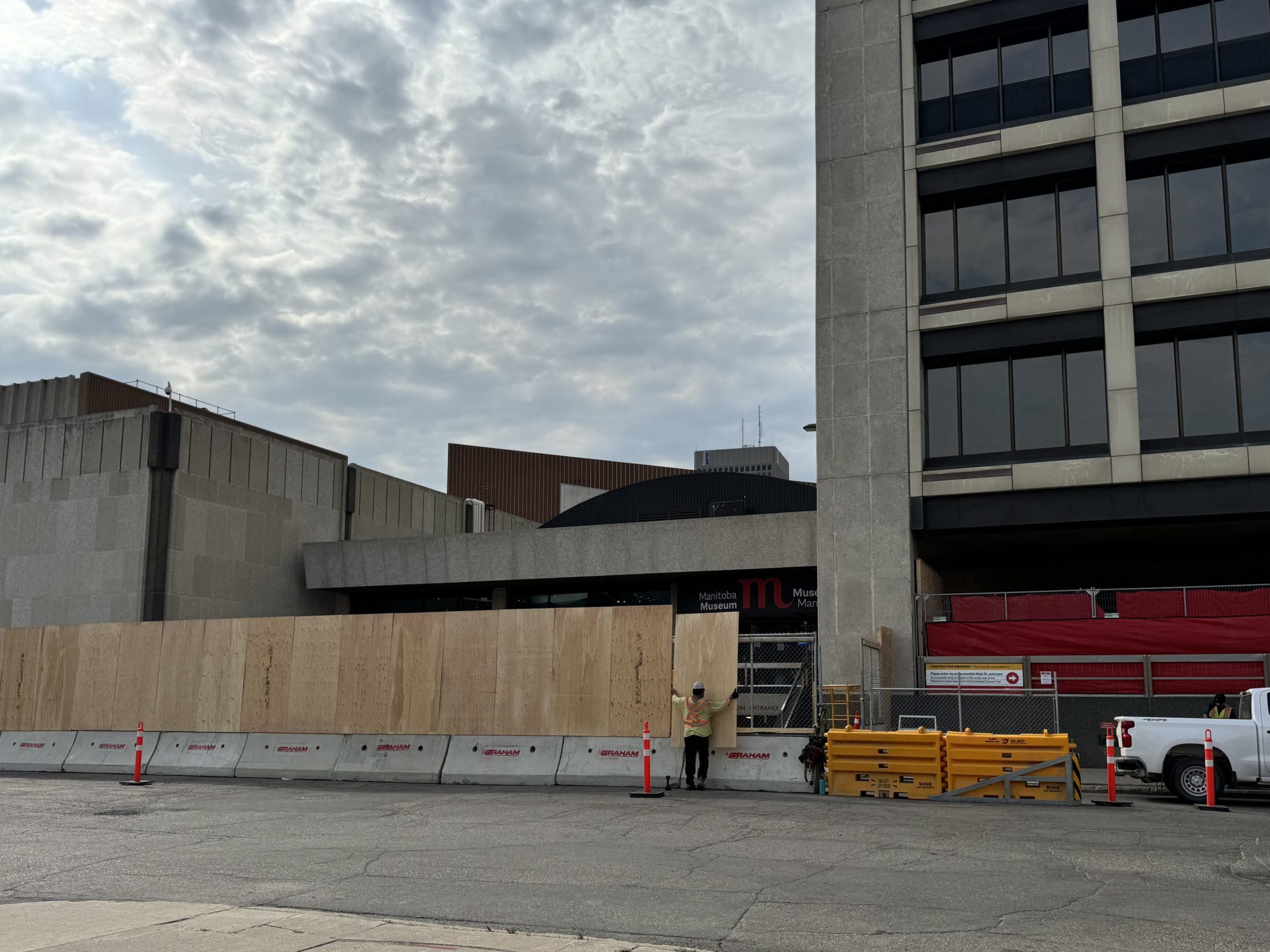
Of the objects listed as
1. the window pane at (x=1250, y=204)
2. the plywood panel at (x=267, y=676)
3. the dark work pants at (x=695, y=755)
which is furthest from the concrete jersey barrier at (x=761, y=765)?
the window pane at (x=1250, y=204)

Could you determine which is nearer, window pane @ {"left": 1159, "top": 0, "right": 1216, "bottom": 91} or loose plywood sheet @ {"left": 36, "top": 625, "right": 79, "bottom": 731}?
window pane @ {"left": 1159, "top": 0, "right": 1216, "bottom": 91}

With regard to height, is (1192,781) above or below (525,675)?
below

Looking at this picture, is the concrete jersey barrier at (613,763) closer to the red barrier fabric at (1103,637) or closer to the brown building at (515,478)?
the red barrier fabric at (1103,637)

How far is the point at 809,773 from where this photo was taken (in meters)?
18.4

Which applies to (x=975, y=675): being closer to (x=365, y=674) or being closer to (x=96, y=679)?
(x=365, y=674)

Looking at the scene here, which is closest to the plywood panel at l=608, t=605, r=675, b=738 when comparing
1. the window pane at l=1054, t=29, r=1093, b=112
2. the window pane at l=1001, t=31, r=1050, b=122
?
the window pane at l=1001, t=31, r=1050, b=122

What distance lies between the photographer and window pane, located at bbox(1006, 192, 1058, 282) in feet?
86.4

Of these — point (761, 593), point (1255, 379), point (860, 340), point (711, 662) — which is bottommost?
point (711, 662)

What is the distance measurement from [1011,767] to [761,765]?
389 centimetres

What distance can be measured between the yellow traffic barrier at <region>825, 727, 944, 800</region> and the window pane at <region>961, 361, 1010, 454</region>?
9858mm

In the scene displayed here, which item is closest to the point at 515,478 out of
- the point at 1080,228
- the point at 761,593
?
the point at 761,593

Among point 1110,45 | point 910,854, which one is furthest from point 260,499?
point 910,854

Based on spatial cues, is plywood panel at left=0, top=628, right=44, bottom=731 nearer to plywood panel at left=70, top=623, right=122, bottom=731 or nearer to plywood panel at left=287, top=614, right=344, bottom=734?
plywood panel at left=70, top=623, right=122, bottom=731

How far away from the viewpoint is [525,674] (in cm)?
2086
